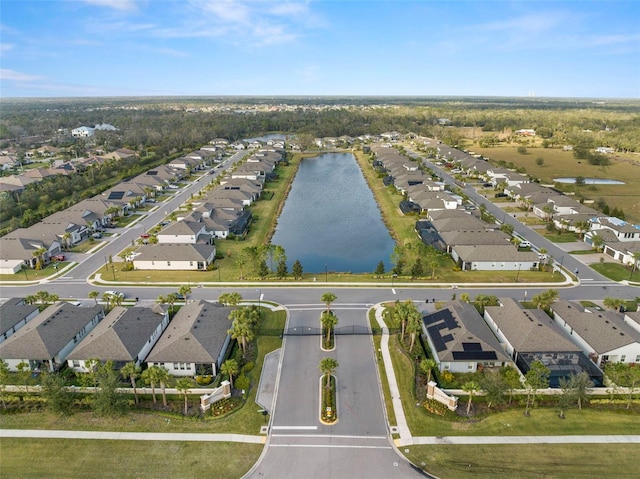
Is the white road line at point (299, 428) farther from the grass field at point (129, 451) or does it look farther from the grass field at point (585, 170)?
the grass field at point (585, 170)

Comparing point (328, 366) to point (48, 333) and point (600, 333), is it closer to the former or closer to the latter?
point (600, 333)

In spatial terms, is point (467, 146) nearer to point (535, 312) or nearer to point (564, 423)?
point (535, 312)

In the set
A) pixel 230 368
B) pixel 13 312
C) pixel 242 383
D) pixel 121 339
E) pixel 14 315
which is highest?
pixel 121 339

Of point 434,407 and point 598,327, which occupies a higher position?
point 598,327

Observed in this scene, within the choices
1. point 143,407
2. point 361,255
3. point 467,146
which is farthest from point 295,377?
point 467,146

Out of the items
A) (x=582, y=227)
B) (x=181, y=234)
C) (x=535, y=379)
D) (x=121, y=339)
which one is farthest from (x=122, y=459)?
(x=582, y=227)

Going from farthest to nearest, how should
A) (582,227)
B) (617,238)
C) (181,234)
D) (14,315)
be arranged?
(582,227), (181,234), (617,238), (14,315)

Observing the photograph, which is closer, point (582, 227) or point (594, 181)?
point (582, 227)
